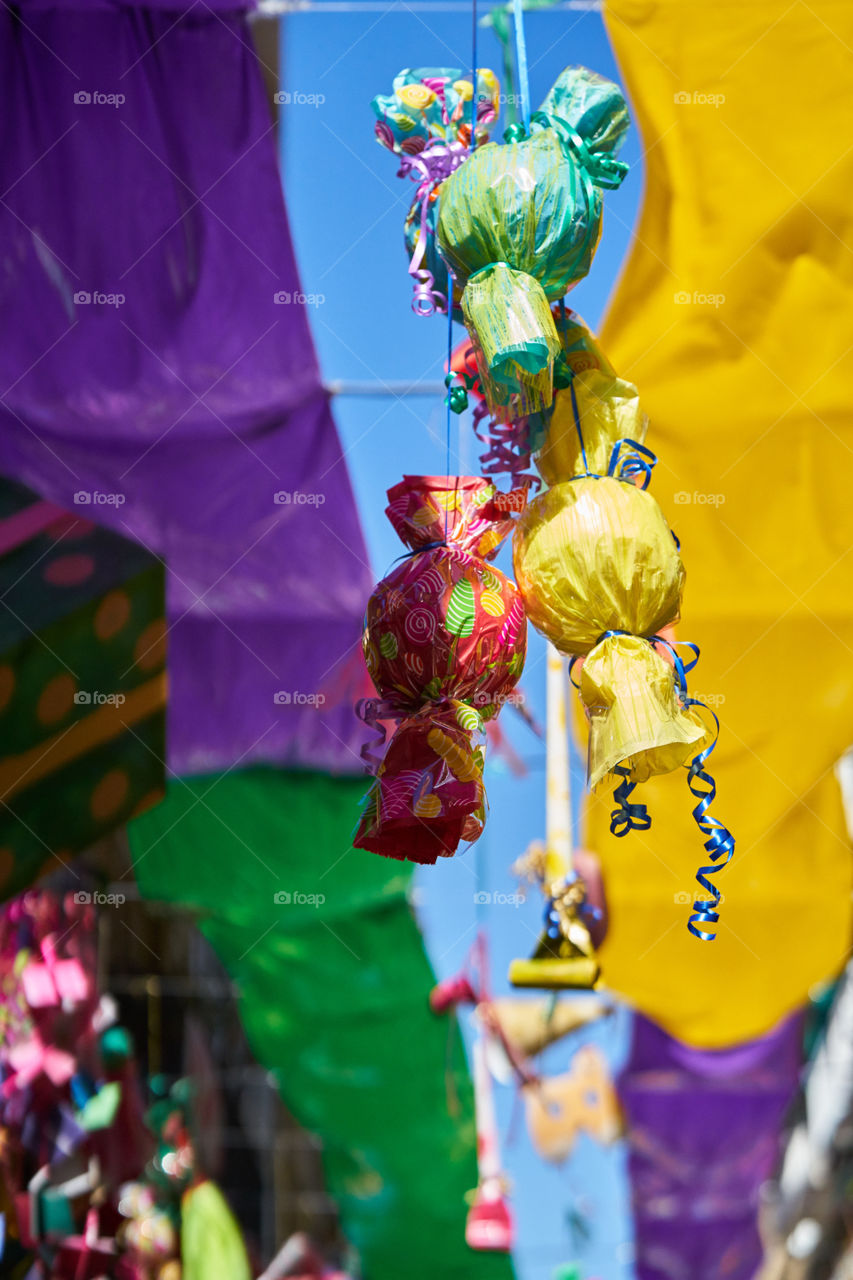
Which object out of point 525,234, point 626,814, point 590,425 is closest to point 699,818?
point 626,814

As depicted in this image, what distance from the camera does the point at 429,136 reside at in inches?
44.1

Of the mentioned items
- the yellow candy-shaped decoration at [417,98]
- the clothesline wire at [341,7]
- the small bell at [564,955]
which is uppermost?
the clothesline wire at [341,7]

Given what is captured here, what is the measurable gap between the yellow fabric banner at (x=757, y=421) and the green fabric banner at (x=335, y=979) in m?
0.41

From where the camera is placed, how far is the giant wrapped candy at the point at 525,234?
85 cm

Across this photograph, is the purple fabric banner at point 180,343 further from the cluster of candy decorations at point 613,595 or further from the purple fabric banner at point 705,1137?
the cluster of candy decorations at point 613,595

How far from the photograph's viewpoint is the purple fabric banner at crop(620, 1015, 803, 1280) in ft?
6.38

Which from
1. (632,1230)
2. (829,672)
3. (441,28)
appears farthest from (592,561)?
(632,1230)

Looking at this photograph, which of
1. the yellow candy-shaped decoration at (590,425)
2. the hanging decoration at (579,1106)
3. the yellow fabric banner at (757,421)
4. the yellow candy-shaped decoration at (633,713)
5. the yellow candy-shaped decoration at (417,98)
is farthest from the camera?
the hanging decoration at (579,1106)

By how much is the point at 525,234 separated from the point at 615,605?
284 millimetres

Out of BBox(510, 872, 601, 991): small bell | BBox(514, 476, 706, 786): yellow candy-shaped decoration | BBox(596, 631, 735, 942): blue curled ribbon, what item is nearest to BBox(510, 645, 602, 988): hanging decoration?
BBox(510, 872, 601, 991): small bell

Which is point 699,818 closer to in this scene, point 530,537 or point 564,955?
point 530,537

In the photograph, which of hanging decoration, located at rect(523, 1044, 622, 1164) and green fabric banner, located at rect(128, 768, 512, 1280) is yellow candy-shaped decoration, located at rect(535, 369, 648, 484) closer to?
green fabric banner, located at rect(128, 768, 512, 1280)

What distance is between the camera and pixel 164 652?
6.39 ft

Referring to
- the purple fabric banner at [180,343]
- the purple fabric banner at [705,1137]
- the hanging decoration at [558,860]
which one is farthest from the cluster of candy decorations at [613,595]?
the purple fabric banner at [705,1137]
